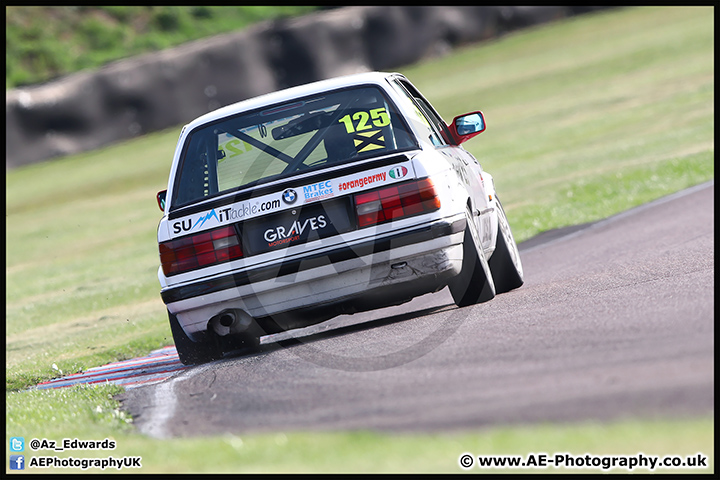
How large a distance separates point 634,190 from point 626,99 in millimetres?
10905

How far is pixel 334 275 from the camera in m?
6.02

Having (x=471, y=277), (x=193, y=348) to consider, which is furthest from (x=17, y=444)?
(x=471, y=277)

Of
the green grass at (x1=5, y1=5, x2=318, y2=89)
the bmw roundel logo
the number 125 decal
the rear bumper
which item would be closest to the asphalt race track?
the rear bumper

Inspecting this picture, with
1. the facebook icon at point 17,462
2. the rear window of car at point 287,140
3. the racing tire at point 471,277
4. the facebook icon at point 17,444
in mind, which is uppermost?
the rear window of car at point 287,140

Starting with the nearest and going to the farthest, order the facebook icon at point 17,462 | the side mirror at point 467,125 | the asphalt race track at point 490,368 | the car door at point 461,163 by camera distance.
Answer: the asphalt race track at point 490,368, the facebook icon at point 17,462, the car door at point 461,163, the side mirror at point 467,125

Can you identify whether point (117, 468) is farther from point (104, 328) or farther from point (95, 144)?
point (95, 144)

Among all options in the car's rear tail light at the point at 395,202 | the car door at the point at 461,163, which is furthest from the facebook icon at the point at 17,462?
the car door at the point at 461,163

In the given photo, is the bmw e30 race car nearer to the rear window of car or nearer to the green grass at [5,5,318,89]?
the rear window of car

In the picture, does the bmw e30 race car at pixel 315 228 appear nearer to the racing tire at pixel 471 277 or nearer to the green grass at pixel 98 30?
the racing tire at pixel 471 277

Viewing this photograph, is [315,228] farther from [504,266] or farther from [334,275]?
[504,266]

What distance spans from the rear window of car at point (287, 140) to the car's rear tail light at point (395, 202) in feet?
1.16

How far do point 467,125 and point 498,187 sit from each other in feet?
32.1

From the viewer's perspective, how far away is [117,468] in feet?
12.9

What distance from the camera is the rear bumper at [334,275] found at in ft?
19.6
